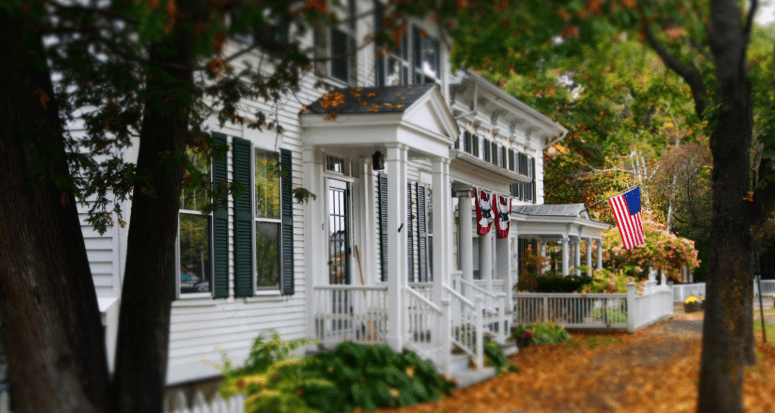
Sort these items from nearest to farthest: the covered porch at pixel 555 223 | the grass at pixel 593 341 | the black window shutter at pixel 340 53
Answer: the black window shutter at pixel 340 53 → the grass at pixel 593 341 → the covered porch at pixel 555 223

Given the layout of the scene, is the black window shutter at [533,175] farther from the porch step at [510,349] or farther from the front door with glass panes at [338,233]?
the front door with glass panes at [338,233]

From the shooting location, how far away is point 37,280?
7574mm

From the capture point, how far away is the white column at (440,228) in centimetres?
1306

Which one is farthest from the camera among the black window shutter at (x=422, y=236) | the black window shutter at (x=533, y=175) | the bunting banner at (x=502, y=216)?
the black window shutter at (x=533, y=175)

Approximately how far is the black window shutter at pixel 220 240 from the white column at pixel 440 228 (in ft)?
11.6

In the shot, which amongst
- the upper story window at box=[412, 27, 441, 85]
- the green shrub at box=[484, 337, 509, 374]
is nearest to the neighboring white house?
the upper story window at box=[412, 27, 441, 85]

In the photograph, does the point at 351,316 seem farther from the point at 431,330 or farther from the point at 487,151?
the point at 487,151

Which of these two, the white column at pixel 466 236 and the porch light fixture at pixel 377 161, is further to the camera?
the white column at pixel 466 236

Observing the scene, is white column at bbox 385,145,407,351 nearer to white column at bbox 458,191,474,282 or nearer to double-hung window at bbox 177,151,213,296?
double-hung window at bbox 177,151,213,296

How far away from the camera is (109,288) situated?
9.43 m

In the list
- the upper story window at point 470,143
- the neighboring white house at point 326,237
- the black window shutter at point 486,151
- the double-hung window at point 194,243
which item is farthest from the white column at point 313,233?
the black window shutter at point 486,151

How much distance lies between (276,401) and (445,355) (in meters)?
3.52

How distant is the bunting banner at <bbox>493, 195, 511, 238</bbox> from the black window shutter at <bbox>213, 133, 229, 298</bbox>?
8.79m

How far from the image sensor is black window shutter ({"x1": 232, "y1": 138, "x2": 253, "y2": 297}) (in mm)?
11148
